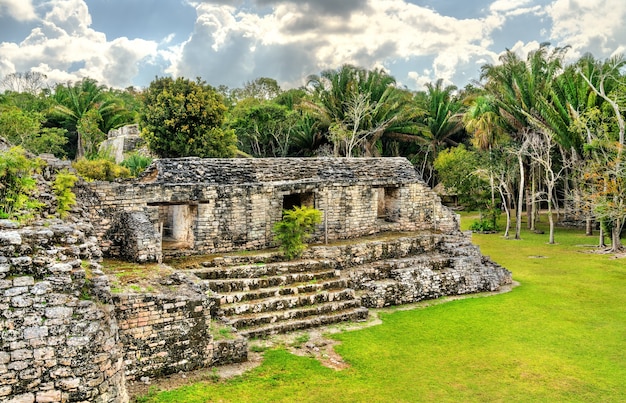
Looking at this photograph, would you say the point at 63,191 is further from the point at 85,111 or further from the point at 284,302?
the point at 85,111

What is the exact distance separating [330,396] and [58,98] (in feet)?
112

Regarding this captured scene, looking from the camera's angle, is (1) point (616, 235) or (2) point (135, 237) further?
(1) point (616, 235)

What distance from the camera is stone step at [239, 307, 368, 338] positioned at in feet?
28.3

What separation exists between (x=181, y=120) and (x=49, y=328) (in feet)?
57.4

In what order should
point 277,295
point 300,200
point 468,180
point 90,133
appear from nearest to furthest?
point 277,295, point 300,200, point 90,133, point 468,180

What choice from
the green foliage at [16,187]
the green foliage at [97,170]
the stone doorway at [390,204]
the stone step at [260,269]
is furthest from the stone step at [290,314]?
the green foliage at [97,170]

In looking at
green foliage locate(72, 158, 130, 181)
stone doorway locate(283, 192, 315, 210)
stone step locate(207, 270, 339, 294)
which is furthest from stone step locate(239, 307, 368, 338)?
green foliage locate(72, 158, 130, 181)

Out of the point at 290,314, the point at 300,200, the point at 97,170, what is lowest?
the point at 290,314

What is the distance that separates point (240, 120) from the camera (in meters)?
31.5

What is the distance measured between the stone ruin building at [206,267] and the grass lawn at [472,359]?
0.78m

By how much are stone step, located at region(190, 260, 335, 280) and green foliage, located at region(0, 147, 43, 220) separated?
3.60 metres

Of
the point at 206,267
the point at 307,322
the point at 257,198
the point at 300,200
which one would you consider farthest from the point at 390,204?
the point at 206,267

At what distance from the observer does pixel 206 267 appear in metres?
10.1

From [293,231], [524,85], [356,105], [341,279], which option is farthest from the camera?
[356,105]
